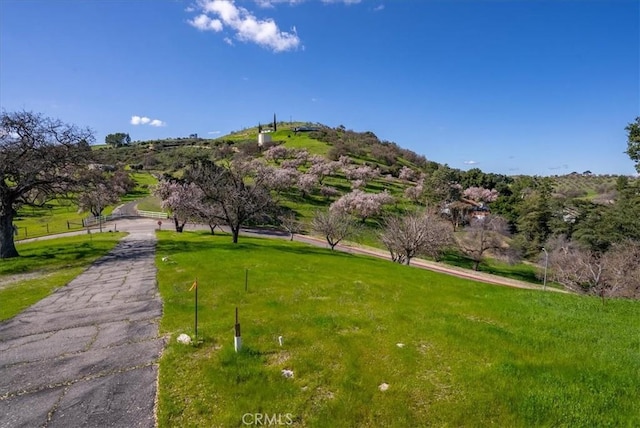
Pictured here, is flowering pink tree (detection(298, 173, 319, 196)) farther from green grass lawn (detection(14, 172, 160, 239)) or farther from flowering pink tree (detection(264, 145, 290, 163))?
flowering pink tree (detection(264, 145, 290, 163))

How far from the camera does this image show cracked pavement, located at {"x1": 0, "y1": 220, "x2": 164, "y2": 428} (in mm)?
6137

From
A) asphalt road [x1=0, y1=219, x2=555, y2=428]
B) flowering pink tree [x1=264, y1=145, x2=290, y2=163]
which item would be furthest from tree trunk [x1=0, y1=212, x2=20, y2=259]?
flowering pink tree [x1=264, y1=145, x2=290, y2=163]

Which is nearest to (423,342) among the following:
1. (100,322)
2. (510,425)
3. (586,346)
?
(510,425)

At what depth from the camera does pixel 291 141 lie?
5925 inches

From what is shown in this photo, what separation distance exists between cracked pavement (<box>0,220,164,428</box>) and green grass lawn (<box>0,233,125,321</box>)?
2.70ft

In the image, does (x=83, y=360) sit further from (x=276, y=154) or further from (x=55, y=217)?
(x=276, y=154)

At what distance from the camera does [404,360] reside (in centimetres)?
764

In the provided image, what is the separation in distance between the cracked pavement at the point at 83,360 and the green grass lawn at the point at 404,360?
1.78ft

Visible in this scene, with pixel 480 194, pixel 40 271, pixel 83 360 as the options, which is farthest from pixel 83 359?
pixel 480 194

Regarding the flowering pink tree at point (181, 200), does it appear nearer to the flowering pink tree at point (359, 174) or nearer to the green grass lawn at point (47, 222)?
the green grass lawn at point (47, 222)

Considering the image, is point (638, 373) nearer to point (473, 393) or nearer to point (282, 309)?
point (473, 393)

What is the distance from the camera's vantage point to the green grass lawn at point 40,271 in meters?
13.5

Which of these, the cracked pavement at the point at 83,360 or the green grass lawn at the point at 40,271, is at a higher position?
the cracked pavement at the point at 83,360

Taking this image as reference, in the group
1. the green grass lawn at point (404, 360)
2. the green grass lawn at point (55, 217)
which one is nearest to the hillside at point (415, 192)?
the green grass lawn at point (55, 217)
